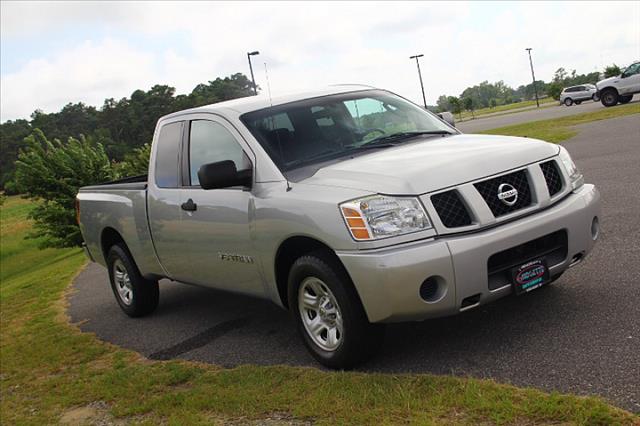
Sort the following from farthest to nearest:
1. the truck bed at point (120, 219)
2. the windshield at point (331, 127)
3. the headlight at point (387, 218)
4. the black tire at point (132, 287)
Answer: the black tire at point (132, 287) < the truck bed at point (120, 219) < the windshield at point (331, 127) < the headlight at point (387, 218)

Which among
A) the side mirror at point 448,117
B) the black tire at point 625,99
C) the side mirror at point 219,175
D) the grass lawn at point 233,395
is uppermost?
the side mirror at point 448,117

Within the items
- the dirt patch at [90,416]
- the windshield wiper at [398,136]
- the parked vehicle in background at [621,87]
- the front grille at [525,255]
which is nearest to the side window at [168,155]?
the windshield wiper at [398,136]

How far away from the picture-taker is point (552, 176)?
4695 mm

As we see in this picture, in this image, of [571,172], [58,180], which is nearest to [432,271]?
[571,172]

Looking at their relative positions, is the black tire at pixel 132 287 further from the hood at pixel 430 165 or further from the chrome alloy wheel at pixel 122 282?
the hood at pixel 430 165

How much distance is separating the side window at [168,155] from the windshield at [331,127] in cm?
101

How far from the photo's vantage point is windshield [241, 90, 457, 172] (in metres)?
5.11

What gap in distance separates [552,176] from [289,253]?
1827mm

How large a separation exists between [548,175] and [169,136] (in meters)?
→ 3.28

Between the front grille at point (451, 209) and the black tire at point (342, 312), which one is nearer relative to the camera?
the front grille at point (451, 209)

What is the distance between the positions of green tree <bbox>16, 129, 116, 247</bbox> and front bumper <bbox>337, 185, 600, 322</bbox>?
2130 cm

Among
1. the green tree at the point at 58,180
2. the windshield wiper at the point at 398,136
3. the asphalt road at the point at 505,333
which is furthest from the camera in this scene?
the green tree at the point at 58,180

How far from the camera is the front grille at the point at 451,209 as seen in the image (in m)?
4.14

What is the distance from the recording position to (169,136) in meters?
6.28
